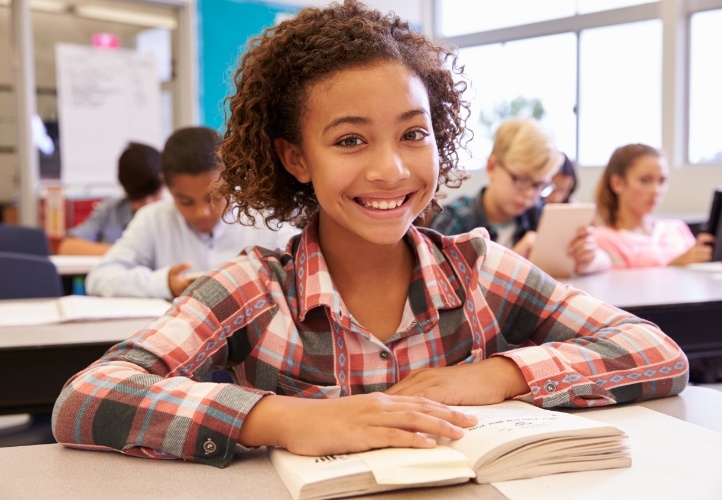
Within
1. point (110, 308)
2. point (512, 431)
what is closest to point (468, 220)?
point (110, 308)

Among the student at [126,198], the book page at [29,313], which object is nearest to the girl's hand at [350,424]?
the book page at [29,313]

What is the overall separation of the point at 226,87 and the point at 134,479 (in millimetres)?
3691

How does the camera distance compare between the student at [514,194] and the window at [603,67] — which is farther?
the window at [603,67]

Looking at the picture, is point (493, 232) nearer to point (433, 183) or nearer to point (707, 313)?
point (707, 313)

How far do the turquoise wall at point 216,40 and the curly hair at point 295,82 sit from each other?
4160 millimetres

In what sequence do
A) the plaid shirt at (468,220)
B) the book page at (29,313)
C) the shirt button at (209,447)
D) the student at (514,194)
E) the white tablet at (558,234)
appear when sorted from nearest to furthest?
the shirt button at (209,447)
the book page at (29,313)
the white tablet at (558,234)
the student at (514,194)
the plaid shirt at (468,220)

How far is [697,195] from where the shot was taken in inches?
199

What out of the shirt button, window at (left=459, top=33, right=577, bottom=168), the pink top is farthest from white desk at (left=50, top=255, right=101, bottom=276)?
window at (left=459, top=33, right=577, bottom=168)

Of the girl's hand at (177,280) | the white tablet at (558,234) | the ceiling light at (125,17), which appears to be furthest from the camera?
the ceiling light at (125,17)

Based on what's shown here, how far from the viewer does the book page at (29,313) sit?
1809 mm

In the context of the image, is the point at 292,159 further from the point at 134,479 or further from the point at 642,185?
the point at 642,185

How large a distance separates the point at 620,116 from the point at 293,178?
476cm

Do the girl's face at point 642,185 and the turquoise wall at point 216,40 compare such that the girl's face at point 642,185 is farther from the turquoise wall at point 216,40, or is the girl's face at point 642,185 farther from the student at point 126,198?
the turquoise wall at point 216,40

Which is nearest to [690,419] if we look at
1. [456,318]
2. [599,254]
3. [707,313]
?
[456,318]
